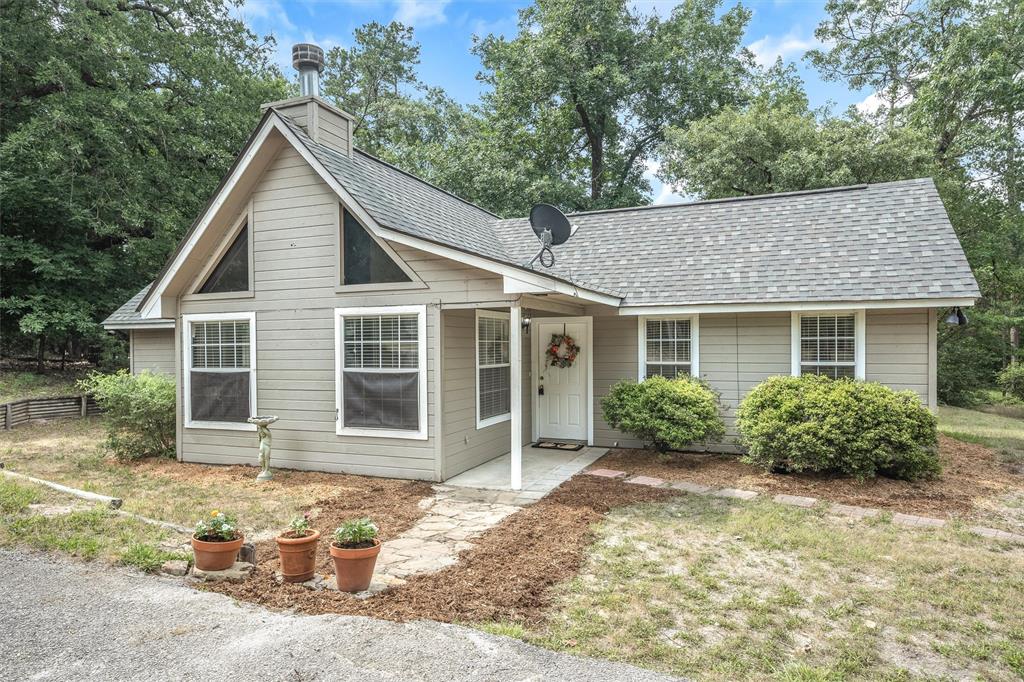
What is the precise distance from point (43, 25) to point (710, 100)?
69.6 ft

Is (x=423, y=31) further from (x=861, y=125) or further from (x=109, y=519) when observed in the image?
(x=109, y=519)

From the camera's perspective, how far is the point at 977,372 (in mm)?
18188

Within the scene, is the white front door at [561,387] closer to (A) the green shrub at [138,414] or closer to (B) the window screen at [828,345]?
(B) the window screen at [828,345]

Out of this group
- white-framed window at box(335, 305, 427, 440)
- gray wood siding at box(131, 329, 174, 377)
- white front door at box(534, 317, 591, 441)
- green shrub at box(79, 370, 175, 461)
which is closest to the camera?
white-framed window at box(335, 305, 427, 440)

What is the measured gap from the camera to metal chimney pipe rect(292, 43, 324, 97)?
821 centimetres

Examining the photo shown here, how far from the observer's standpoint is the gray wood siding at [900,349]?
→ 7855 millimetres

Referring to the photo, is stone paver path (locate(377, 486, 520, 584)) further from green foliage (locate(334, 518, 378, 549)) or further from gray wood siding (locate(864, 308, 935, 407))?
gray wood siding (locate(864, 308, 935, 407))

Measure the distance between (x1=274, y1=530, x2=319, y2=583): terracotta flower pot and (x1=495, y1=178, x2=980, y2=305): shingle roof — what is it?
20.6 feet

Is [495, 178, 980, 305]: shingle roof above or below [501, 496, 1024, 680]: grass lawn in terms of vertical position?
above

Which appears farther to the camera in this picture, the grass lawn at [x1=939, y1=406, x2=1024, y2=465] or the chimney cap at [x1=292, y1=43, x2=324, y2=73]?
the grass lawn at [x1=939, y1=406, x2=1024, y2=465]

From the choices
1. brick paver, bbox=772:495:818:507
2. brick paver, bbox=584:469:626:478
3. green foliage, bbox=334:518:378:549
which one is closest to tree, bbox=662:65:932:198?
brick paver, bbox=772:495:818:507

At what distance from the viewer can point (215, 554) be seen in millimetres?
4133

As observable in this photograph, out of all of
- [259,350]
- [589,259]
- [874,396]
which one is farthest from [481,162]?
[874,396]

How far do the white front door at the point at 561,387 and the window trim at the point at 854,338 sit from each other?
3.09 m
